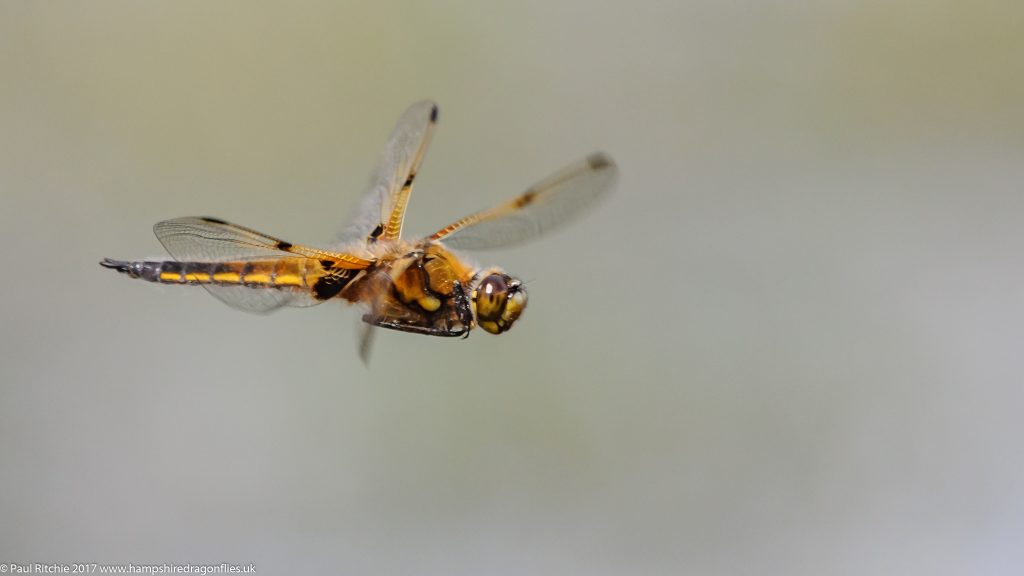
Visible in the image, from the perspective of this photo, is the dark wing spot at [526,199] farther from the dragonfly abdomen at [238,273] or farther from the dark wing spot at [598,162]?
the dragonfly abdomen at [238,273]

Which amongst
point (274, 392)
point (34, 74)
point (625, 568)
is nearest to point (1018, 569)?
point (625, 568)

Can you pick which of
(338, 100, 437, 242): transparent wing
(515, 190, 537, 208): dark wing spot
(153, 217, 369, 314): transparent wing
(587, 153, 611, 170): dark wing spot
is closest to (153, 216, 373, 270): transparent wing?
(153, 217, 369, 314): transparent wing

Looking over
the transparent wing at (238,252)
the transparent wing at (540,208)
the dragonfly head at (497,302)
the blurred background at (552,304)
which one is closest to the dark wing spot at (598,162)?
the transparent wing at (540,208)

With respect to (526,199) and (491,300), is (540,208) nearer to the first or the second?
(526,199)

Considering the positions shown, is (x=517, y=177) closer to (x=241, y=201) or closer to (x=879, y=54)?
(x=241, y=201)

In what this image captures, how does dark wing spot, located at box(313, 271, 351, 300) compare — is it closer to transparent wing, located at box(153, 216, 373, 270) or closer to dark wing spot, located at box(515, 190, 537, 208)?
transparent wing, located at box(153, 216, 373, 270)

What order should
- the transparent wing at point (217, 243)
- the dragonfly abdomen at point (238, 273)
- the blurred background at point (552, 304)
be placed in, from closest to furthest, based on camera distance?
the transparent wing at point (217, 243)
the dragonfly abdomen at point (238, 273)
the blurred background at point (552, 304)

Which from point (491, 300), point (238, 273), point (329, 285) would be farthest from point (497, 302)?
point (238, 273)
